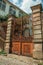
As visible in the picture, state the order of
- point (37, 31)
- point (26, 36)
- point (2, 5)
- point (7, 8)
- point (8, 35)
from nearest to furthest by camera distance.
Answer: point (37, 31) < point (26, 36) < point (8, 35) < point (2, 5) < point (7, 8)

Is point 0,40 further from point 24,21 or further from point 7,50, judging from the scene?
point 24,21

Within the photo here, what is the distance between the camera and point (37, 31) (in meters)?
6.61

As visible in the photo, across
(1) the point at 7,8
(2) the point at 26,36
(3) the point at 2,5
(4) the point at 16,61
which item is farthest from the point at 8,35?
(1) the point at 7,8

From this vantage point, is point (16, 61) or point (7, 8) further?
point (7, 8)

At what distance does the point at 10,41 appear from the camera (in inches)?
342

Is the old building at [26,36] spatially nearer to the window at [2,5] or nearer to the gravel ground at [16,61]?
the gravel ground at [16,61]

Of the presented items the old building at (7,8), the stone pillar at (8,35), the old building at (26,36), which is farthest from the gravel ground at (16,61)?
the old building at (7,8)

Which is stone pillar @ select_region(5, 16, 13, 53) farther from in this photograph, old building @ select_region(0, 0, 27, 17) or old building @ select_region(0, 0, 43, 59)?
old building @ select_region(0, 0, 27, 17)

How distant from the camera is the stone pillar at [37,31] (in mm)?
6239

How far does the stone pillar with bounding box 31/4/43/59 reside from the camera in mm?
6239

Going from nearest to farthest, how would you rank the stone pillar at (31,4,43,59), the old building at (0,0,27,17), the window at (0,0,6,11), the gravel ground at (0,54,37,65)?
the gravel ground at (0,54,37,65), the stone pillar at (31,4,43,59), the window at (0,0,6,11), the old building at (0,0,27,17)

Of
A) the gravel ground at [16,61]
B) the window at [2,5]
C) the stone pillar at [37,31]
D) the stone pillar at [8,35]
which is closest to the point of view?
the gravel ground at [16,61]

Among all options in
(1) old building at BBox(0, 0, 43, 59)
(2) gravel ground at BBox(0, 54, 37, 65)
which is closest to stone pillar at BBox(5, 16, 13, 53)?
(1) old building at BBox(0, 0, 43, 59)

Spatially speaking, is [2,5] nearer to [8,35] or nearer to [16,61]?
[8,35]
